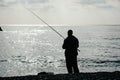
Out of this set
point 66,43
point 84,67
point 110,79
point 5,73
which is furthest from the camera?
point 84,67

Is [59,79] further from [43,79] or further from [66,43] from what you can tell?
[66,43]

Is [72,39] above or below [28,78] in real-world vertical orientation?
above

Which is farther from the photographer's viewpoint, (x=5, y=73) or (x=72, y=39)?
(x=5, y=73)

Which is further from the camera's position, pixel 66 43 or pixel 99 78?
pixel 66 43

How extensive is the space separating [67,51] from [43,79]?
279 centimetres

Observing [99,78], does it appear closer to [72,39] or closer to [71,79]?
[71,79]

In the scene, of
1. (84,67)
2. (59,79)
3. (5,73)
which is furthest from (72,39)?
(84,67)

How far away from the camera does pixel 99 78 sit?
1010 cm

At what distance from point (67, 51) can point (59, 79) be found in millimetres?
2711

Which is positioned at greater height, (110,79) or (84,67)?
(110,79)

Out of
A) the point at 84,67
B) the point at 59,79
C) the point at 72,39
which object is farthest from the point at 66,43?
the point at 84,67

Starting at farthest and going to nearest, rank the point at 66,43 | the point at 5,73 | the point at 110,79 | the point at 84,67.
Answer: the point at 84,67 → the point at 5,73 → the point at 66,43 → the point at 110,79

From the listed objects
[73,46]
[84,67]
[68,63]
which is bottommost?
[84,67]

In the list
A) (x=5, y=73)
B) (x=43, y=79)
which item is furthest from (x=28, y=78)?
(x=5, y=73)
